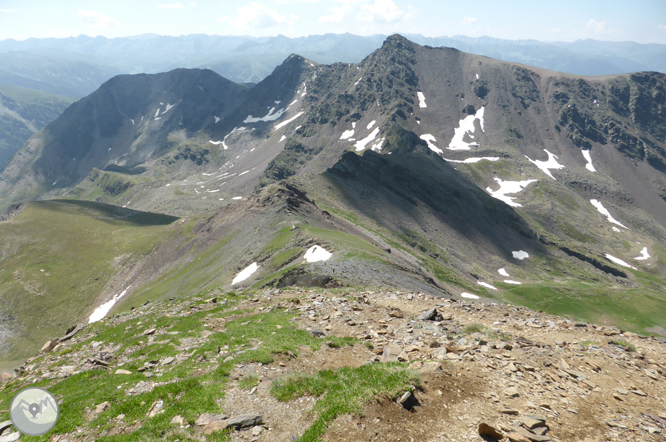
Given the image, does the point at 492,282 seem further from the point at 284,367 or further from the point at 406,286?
the point at 284,367

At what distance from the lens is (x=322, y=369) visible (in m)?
14.5

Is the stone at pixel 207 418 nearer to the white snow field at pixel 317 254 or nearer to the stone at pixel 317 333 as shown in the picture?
the stone at pixel 317 333

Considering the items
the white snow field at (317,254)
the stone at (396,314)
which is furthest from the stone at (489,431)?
the white snow field at (317,254)

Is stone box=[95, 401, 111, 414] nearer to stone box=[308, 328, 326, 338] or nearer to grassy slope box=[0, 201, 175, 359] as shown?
stone box=[308, 328, 326, 338]

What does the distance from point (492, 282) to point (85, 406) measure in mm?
102251

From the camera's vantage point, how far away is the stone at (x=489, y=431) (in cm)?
959

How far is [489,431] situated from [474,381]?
2678 millimetres

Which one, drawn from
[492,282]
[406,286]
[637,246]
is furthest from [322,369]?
[637,246]

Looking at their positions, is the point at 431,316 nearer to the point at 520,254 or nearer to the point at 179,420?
the point at 179,420

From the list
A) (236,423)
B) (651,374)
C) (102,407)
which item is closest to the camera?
(236,423)

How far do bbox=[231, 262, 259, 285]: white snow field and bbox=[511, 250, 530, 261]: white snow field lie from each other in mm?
107061

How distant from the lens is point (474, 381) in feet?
40.1

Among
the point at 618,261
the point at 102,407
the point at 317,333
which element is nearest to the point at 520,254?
the point at 618,261

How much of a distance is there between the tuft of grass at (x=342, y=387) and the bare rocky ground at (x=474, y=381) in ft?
0.92
